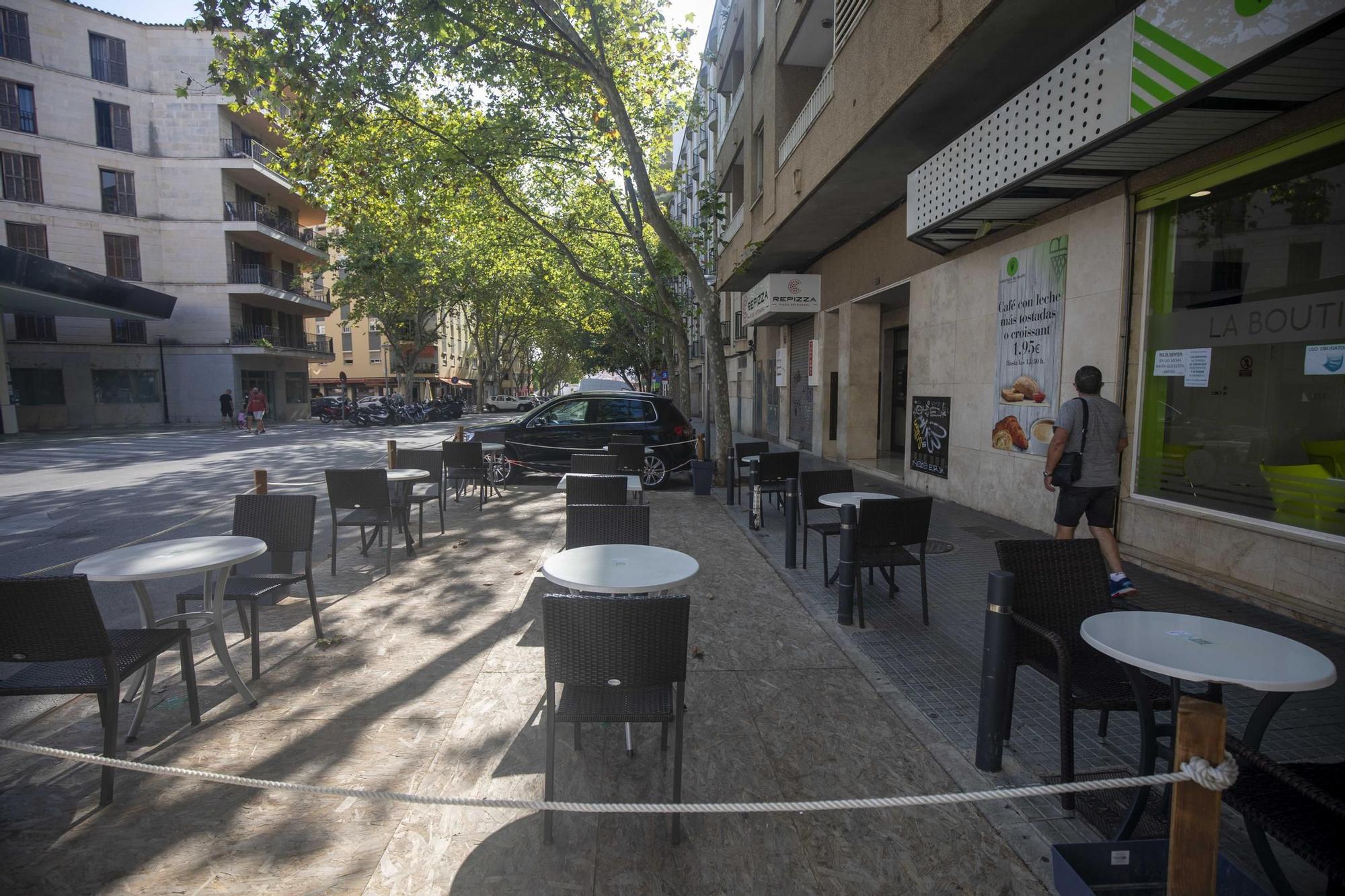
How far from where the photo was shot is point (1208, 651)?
2482mm

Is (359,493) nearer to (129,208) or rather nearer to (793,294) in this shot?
(793,294)

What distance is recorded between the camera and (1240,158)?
548 centimetres

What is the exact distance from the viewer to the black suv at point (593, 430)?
467 inches

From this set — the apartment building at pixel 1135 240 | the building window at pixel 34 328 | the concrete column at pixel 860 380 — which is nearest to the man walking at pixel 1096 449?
the apartment building at pixel 1135 240

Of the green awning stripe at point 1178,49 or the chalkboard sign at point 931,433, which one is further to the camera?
the chalkboard sign at point 931,433

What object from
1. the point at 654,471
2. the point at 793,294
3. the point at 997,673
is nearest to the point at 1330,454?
the point at 997,673

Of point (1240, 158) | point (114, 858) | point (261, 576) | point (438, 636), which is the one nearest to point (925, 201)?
point (1240, 158)

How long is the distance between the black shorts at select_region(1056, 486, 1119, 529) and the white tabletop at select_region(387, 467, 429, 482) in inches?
249

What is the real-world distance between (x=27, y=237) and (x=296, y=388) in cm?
1364

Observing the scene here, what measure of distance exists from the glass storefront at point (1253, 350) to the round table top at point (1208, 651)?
3.37m

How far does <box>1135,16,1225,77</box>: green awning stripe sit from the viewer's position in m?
4.27

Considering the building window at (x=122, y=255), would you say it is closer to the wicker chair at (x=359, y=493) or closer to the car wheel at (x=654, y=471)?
the car wheel at (x=654, y=471)

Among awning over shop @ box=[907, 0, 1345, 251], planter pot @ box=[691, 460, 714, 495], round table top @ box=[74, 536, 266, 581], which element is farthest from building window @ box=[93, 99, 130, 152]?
awning over shop @ box=[907, 0, 1345, 251]

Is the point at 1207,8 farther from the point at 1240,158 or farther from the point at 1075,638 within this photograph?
the point at 1075,638
